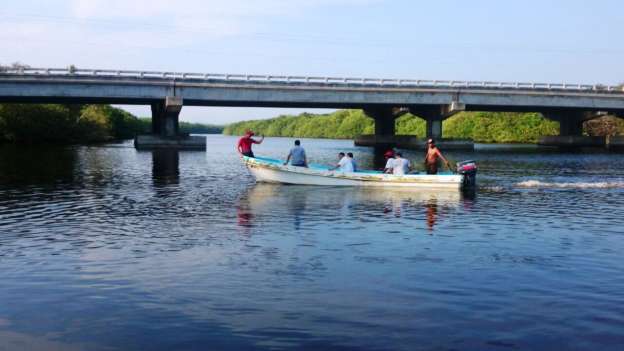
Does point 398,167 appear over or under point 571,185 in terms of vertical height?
over

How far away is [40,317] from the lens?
Answer: 8977 mm

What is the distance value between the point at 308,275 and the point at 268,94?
63.4 metres

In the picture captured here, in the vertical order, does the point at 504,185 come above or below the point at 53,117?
below

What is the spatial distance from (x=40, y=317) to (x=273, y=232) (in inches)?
311

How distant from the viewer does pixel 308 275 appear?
38.0ft

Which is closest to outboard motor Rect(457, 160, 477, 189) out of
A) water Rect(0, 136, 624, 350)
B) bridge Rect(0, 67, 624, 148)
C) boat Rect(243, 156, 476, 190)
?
boat Rect(243, 156, 476, 190)

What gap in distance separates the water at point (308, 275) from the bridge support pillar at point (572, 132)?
73.7 metres

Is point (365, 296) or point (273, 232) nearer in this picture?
point (365, 296)

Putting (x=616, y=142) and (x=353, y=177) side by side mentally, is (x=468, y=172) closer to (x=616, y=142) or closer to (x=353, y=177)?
(x=353, y=177)

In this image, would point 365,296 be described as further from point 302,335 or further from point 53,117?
point 53,117

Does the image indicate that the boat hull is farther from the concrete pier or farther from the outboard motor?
the concrete pier

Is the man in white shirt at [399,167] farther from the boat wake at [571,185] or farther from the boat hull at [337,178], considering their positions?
the boat wake at [571,185]

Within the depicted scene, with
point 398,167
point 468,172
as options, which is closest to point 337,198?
point 398,167

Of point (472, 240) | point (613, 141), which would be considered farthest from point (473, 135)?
point (472, 240)
